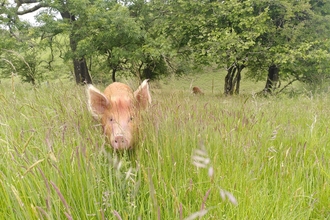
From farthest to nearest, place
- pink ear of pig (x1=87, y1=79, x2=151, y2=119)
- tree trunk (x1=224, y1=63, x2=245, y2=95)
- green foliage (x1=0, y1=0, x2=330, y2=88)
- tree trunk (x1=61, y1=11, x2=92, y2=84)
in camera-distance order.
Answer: tree trunk (x1=224, y1=63, x2=245, y2=95)
tree trunk (x1=61, y1=11, x2=92, y2=84)
green foliage (x1=0, y1=0, x2=330, y2=88)
pink ear of pig (x1=87, y1=79, x2=151, y2=119)

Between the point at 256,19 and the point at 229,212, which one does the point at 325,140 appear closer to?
the point at 229,212

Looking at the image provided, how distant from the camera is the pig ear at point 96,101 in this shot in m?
3.30

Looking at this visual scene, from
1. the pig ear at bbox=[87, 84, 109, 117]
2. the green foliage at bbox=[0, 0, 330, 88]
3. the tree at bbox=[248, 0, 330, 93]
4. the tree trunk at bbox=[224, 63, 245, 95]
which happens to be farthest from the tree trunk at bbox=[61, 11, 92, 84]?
the pig ear at bbox=[87, 84, 109, 117]

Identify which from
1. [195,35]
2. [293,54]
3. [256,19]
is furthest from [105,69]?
[293,54]

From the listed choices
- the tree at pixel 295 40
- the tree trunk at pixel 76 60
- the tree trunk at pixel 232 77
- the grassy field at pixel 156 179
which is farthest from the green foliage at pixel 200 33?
the grassy field at pixel 156 179

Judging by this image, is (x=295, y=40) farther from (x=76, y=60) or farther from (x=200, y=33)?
(x=76, y=60)

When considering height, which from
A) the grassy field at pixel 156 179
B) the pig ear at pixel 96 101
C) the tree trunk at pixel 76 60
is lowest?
the grassy field at pixel 156 179

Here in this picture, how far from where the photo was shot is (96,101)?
11.3 ft

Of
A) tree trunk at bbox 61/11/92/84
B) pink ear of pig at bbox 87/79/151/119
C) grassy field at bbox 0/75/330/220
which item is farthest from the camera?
tree trunk at bbox 61/11/92/84

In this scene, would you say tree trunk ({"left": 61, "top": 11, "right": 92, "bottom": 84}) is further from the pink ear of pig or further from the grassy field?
the grassy field

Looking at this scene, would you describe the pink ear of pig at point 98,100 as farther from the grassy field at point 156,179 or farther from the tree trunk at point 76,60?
the tree trunk at point 76,60

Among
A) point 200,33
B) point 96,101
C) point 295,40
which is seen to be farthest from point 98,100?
point 295,40

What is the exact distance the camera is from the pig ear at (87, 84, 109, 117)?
3.30m

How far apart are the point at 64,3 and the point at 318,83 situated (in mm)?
15432
